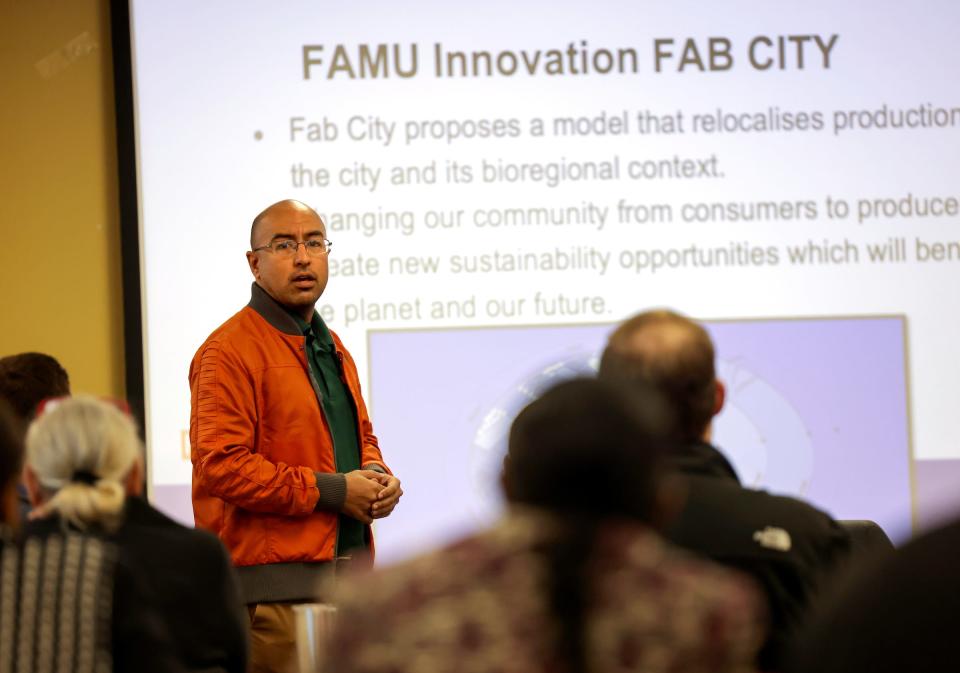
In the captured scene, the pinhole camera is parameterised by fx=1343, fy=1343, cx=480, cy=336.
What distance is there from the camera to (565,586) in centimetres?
128

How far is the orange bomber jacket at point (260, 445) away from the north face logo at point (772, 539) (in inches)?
59.1

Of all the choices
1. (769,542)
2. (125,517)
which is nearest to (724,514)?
(769,542)

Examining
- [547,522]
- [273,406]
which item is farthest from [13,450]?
[273,406]

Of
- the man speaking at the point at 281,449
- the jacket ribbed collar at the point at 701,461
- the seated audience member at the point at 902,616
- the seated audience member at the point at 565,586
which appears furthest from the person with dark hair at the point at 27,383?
the seated audience member at the point at 902,616

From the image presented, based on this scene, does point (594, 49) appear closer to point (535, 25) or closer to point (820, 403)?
point (535, 25)

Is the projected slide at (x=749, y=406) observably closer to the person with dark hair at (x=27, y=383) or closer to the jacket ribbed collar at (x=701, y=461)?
the person with dark hair at (x=27, y=383)

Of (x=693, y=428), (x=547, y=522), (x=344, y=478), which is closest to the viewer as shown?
(x=547, y=522)

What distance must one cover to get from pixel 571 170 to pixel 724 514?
3.01 metres

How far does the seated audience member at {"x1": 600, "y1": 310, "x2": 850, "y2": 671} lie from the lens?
2027 millimetres

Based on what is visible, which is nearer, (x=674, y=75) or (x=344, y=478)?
(x=344, y=478)

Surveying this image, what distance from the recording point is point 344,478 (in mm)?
3354

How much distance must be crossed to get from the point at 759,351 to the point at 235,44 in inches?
88.1

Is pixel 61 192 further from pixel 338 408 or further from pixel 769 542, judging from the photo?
pixel 769 542

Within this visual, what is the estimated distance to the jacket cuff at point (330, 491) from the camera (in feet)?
10.9
